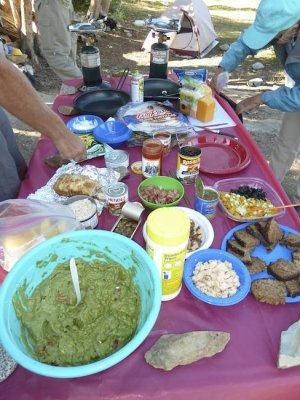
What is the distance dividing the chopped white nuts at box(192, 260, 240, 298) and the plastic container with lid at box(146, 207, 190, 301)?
204mm

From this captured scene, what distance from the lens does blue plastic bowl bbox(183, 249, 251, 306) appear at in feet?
3.78

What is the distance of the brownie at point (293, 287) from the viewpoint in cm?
120

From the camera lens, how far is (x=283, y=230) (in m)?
1.46

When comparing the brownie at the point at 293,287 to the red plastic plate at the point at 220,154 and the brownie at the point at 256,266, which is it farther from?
the red plastic plate at the point at 220,154

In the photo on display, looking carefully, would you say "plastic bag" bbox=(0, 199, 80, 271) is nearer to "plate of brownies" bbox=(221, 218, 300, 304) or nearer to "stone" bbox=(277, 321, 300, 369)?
"plate of brownies" bbox=(221, 218, 300, 304)

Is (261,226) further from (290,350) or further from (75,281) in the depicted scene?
(75,281)

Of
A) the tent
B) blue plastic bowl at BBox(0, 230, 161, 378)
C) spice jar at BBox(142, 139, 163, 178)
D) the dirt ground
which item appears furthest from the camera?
the tent

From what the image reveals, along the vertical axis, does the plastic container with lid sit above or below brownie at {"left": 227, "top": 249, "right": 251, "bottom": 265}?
above

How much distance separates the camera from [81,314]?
101 cm

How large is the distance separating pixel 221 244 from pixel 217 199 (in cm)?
21

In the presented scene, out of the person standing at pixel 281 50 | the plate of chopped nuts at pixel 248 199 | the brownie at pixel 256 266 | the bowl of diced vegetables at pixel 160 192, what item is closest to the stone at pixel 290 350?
the brownie at pixel 256 266

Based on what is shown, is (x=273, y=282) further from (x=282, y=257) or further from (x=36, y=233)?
(x=36, y=233)

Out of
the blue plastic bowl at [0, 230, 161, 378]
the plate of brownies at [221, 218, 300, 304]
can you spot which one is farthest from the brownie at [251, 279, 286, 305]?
the blue plastic bowl at [0, 230, 161, 378]

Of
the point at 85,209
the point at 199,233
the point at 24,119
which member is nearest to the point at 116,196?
the point at 85,209
